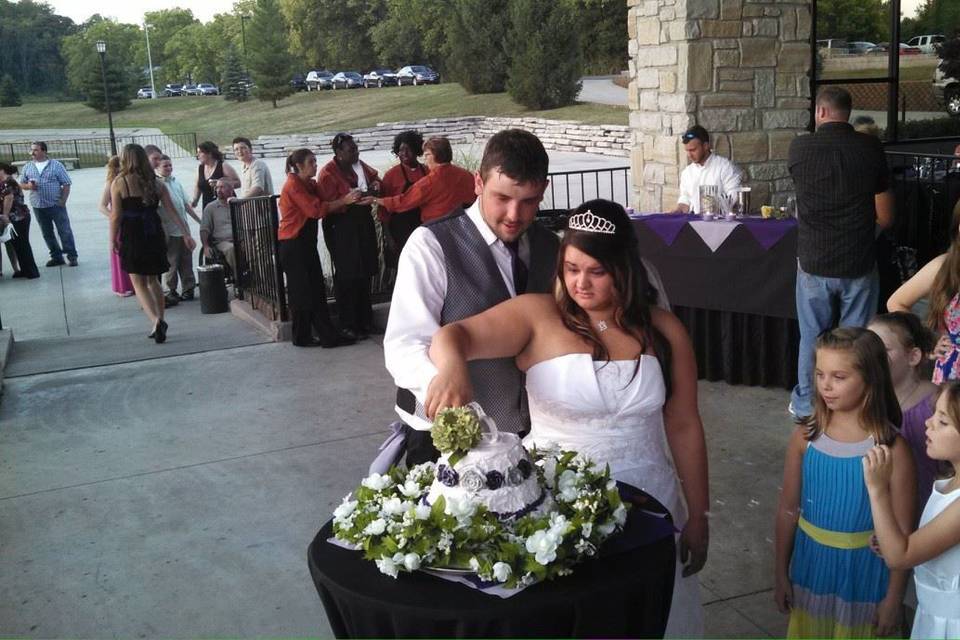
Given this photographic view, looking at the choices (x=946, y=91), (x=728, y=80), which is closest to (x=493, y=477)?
(x=728, y=80)

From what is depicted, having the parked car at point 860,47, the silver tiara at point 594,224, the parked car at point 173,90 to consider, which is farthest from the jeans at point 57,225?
the parked car at point 173,90

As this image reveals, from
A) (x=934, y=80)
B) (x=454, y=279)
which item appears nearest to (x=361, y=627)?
(x=454, y=279)

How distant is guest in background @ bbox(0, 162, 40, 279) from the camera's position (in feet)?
43.9

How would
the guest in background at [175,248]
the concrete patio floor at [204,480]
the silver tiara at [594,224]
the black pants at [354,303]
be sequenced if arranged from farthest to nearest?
the guest in background at [175,248] < the black pants at [354,303] < the concrete patio floor at [204,480] < the silver tiara at [594,224]

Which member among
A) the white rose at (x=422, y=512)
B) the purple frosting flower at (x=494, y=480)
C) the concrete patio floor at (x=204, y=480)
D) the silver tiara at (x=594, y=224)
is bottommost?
the concrete patio floor at (x=204, y=480)

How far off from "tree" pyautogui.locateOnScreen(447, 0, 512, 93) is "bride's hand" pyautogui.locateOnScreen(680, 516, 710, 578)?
4188 centimetres

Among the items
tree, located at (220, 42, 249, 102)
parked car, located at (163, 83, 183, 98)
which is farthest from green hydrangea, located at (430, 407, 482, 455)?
parked car, located at (163, 83, 183, 98)

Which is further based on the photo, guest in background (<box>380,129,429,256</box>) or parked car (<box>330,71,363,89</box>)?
parked car (<box>330,71,363,89</box>)

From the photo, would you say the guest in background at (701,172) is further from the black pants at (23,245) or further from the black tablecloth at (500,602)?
the black pants at (23,245)

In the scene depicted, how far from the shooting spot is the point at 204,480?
581cm

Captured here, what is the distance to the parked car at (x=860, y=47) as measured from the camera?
33.9ft

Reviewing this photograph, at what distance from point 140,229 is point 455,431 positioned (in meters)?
7.71

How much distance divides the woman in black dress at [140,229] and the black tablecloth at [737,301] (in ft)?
14.7

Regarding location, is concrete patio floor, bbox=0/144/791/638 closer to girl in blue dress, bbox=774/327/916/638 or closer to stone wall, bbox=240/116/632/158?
girl in blue dress, bbox=774/327/916/638
